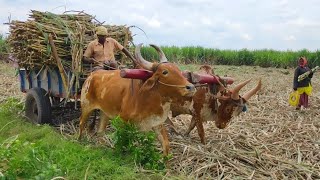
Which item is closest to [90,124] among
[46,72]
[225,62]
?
[46,72]

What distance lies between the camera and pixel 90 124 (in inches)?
270

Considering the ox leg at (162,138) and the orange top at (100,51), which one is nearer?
the ox leg at (162,138)

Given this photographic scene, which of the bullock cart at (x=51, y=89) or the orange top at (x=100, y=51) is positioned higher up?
the orange top at (x=100, y=51)

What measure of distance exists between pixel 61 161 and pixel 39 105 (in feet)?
8.10

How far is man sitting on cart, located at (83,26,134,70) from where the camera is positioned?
260 inches

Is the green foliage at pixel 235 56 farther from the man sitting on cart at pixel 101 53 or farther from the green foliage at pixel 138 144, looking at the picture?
the green foliage at pixel 138 144

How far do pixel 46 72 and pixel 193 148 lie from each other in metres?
3.06

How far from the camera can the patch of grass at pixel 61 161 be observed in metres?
4.34

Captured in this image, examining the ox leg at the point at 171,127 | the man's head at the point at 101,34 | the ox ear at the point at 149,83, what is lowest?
the ox leg at the point at 171,127

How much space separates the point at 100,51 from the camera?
6.63 meters

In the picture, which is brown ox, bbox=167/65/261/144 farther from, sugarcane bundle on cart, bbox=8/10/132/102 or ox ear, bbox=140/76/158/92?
sugarcane bundle on cart, bbox=8/10/132/102

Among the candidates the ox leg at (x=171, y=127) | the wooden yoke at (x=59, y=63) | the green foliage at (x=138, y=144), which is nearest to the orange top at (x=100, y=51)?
the wooden yoke at (x=59, y=63)

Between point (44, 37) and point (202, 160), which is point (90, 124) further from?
point (202, 160)

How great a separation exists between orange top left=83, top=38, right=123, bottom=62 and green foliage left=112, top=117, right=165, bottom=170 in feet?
6.56
